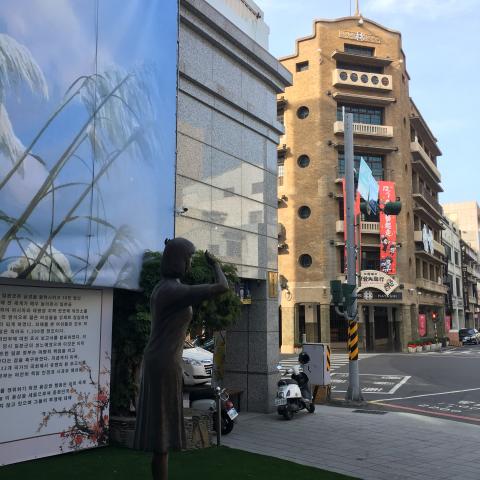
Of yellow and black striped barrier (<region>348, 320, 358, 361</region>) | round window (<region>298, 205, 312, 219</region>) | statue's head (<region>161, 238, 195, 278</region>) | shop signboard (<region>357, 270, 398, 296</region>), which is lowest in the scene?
yellow and black striped barrier (<region>348, 320, 358, 361</region>)

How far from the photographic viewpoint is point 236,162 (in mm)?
11531

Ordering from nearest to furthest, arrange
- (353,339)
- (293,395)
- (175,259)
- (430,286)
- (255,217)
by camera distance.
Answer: (175,259)
(293,395)
(255,217)
(353,339)
(430,286)

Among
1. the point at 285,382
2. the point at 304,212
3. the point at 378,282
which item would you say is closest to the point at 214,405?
the point at 285,382

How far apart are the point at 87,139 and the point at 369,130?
36588 mm

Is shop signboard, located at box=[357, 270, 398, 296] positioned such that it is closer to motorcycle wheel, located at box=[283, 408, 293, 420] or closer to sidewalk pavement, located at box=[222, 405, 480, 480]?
sidewalk pavement, located at box=[222, 405, 480, 480]

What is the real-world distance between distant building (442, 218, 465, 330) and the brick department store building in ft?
70.6

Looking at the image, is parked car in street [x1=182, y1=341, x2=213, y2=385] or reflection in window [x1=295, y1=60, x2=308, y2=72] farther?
reflection in window [x1=295, y1=60, x2=308, y2=72]

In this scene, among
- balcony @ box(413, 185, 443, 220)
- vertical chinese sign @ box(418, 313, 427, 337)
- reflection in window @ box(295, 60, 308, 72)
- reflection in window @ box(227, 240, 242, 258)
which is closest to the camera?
reflection in window @ box(227, 240, 242, 258)

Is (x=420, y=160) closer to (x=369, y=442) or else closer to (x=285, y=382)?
(x=285, y=382)

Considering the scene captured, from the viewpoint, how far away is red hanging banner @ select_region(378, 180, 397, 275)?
131 ft

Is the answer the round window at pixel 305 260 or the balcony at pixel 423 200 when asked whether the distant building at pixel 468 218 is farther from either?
the round window at pixel 305 260

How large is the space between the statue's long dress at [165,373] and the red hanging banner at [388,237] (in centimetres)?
3677

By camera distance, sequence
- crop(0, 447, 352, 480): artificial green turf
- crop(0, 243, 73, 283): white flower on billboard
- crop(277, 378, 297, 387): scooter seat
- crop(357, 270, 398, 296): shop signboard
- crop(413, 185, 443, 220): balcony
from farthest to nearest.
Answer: crop(413, 185, 443, 220): balcony < crop(357, 270, 398, 296): shop signboard < crop(277, 378, 297, 387): scooter seat < crop(0, 447, 352, 480): artificial green turf < crop(0, 243, 73, 283): white flower on billboard

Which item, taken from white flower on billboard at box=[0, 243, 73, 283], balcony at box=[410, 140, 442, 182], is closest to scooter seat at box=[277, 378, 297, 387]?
white flower on billboard at box=[0, 243, 73, 283]
